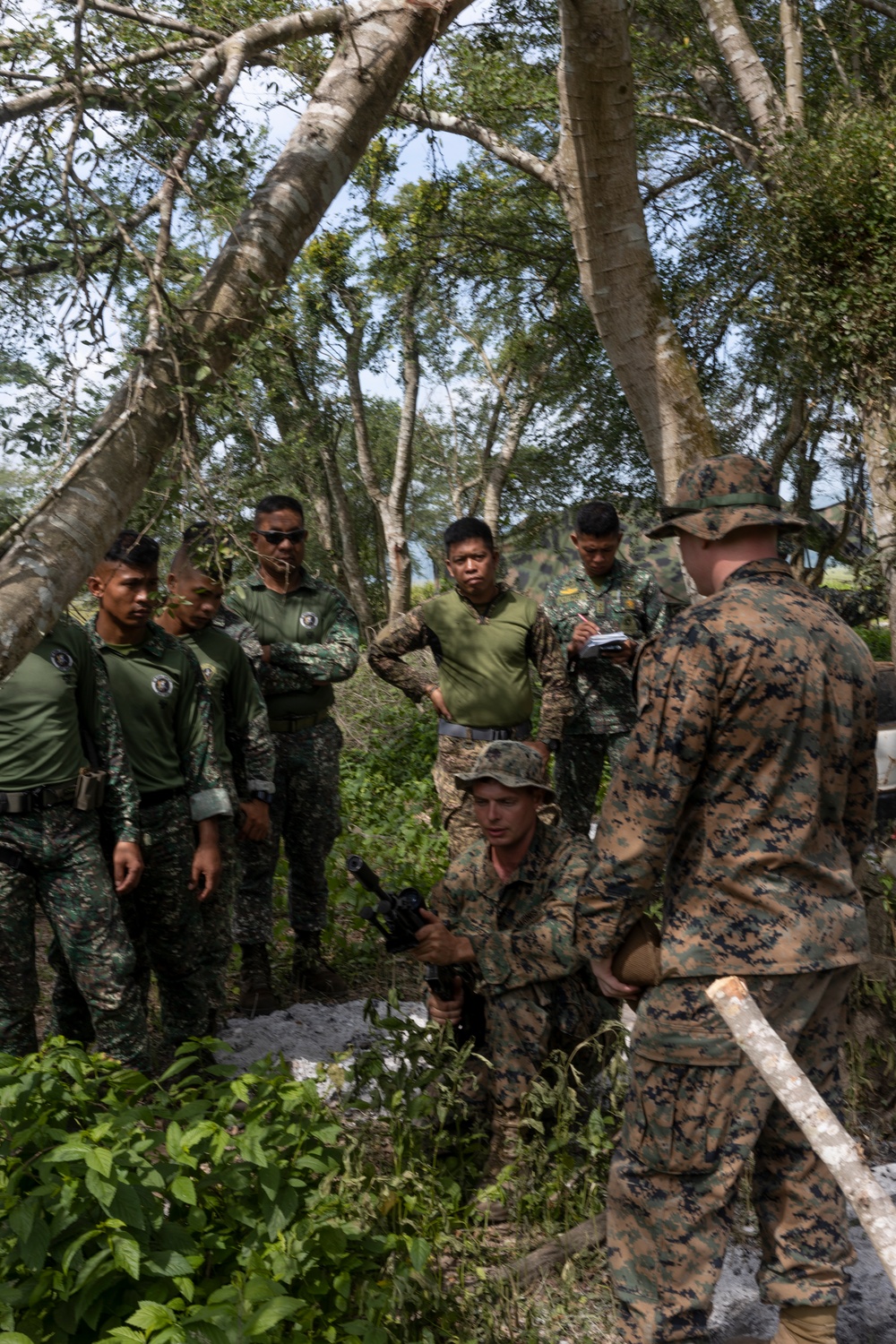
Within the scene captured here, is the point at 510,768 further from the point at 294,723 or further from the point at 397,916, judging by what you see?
the point at 294,723

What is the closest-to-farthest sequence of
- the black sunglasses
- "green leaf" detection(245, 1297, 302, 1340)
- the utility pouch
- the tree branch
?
"green leaf" detection(245, 1297, 302, 1340) < the utility pouch < the black sunglasses < the tree branch

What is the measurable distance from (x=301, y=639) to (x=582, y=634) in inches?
56.6

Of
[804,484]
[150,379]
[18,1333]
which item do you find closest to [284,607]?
[150,379]

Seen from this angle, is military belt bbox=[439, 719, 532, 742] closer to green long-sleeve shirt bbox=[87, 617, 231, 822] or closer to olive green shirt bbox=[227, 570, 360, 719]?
olive green shirt bbox=[227, 570, 360, 719]

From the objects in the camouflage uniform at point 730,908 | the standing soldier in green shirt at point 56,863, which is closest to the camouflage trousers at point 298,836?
the standing soldier in green shirt at point 56,863

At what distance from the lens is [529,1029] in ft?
11.8

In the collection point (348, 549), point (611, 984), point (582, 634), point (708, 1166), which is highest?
point (348, 549)

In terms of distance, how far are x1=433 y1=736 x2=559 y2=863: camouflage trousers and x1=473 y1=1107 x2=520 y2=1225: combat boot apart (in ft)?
5.63

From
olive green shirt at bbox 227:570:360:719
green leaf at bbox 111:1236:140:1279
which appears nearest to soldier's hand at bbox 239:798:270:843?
olive green shirt at bbox 227:570:360:719

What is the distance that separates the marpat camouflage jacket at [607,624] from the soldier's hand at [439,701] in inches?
27.5

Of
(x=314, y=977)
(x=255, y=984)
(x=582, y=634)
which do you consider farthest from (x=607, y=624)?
(x=255, y=984)

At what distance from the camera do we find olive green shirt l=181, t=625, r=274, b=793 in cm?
473

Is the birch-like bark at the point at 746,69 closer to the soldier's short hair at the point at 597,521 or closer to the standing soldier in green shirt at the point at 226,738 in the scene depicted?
the soldier's short hair at the point at 597,521

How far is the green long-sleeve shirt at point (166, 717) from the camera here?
426 cm
